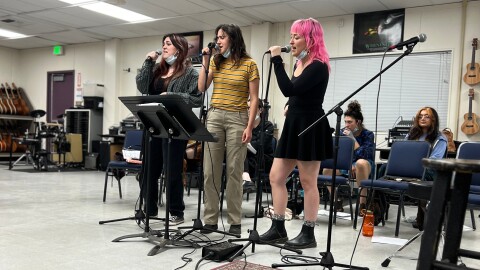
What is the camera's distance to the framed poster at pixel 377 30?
6.12 metres

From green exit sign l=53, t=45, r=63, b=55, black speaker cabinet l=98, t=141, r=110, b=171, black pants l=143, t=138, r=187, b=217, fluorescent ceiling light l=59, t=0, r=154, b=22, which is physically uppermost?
fluorescent ceiling light l=59, t=0, r=154, b=22

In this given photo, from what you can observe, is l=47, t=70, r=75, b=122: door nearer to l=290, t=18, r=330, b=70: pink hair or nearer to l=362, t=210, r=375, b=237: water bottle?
l=362, t=210, r=375, b=237: water bottle

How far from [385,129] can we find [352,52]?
1305 mm

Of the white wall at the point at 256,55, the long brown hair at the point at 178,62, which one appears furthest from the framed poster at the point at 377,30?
the long brown hair at the point at 178,62

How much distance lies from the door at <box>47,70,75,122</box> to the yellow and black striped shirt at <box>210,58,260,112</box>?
26.1 ft

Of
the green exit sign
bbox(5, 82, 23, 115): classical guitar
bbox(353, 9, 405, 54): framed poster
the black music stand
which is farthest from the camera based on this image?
bbox(5, 82, 23, 115): classical guitar

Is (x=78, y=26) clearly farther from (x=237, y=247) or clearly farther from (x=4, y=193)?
(x=237, y=247)

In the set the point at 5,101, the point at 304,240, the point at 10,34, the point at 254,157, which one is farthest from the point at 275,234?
the point at 5,101

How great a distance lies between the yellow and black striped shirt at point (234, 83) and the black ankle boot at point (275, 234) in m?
0.79

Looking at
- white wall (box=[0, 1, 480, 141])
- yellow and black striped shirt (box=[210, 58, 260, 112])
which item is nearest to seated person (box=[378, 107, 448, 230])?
yellow and black striped shirt (box=[210, 58, 260, 112])

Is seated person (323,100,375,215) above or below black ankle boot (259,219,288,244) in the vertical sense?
above

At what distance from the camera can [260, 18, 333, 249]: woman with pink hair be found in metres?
2.42

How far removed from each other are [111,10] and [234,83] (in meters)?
4.90

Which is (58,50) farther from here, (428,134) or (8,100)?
(428,134)
